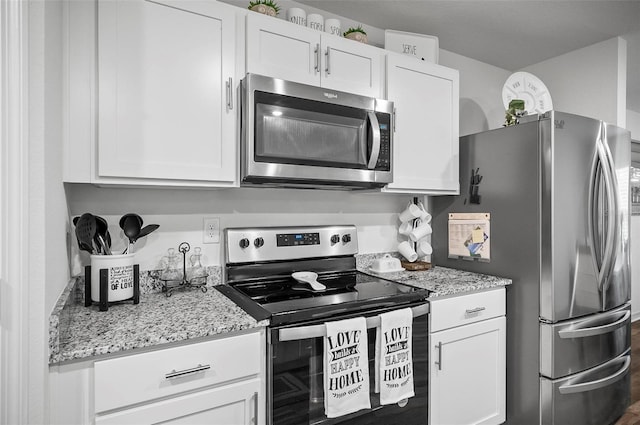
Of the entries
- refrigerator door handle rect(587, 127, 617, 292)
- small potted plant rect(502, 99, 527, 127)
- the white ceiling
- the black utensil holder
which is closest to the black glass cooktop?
the black utensil holder

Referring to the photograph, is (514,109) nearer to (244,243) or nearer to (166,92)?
(244,243)

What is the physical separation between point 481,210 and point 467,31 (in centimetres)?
126

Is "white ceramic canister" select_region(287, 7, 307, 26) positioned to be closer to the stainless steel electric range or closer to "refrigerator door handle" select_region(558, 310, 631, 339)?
the stainless steel electric range

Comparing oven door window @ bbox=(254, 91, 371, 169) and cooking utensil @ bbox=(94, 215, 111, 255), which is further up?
oven door window @ bbox=(254, 91, 371, 169)

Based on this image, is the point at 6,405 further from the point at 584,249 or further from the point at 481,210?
the point at 584,249

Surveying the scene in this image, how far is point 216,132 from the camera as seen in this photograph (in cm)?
154

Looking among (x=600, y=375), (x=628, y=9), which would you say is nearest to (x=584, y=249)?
(x=600, y=375)

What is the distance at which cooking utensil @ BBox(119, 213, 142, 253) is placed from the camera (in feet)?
4.93

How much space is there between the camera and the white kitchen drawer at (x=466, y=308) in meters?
1.74

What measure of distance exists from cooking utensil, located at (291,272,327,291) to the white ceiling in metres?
1.57

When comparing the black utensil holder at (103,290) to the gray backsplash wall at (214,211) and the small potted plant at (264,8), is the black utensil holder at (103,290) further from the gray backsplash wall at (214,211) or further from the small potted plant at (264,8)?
the small potted plant at (264,8)

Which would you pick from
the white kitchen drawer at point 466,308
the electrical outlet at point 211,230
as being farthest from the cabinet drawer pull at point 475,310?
the electrical outlet at point 211,230

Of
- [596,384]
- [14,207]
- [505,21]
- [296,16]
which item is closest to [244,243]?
[14,207]

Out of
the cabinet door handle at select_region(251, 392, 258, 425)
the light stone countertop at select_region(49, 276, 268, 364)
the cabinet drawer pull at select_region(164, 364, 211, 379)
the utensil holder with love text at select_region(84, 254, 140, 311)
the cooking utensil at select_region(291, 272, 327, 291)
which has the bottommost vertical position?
the cabinet door handle at select_region(251, 392, 258, 425)
